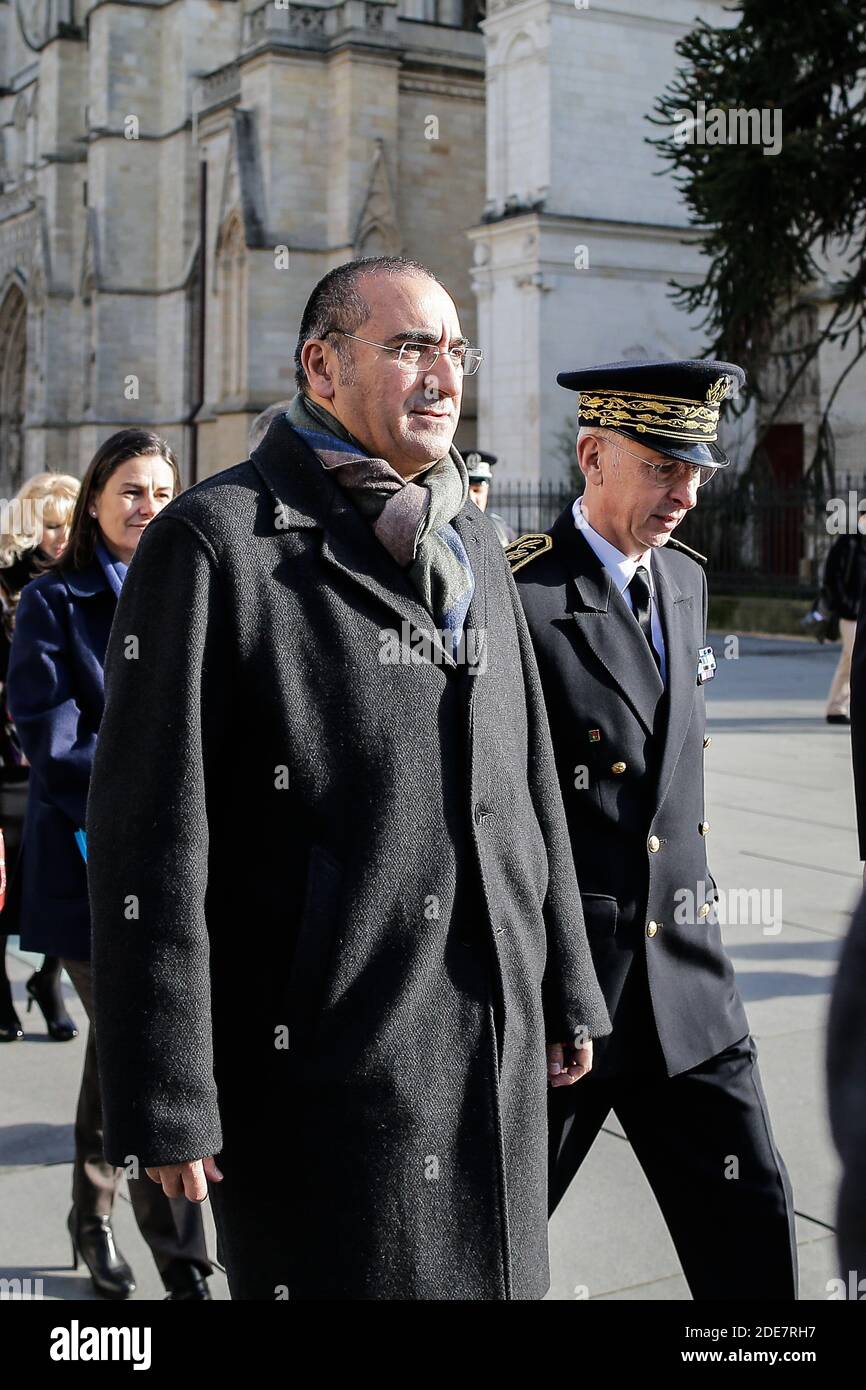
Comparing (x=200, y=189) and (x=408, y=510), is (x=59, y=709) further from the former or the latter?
(x=200, y=189)

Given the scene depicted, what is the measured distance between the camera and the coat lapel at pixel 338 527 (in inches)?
99.4

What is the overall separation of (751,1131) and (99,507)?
2310 millimetres

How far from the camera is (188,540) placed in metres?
2.44

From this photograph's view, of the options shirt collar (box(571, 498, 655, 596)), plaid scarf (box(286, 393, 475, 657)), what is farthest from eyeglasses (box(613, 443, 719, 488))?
plaid scarf (box(286, 393, 475, 657))

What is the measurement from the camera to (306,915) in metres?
2.40

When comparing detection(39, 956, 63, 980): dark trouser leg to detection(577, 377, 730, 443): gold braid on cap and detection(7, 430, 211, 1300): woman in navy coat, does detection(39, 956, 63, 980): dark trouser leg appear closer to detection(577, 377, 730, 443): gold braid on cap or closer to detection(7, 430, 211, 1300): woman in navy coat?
detection(7, 430, 211, 1300): woman in navy coat

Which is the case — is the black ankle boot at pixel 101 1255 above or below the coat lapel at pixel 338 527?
below

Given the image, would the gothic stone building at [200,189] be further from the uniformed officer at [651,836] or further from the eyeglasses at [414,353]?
the eyeglasses at [414,353]

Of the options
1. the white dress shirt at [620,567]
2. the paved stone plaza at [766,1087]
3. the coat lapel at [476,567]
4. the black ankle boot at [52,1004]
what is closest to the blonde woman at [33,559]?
the black ankle boot at [52,1004]

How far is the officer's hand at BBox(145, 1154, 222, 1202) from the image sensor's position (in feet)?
7.72

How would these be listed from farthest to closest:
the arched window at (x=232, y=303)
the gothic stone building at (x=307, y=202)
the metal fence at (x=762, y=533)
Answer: the arched window at (x=232, y=303)
the gothic stone building at (x=307, y=202)
the metal fence at (x=762, y=533)

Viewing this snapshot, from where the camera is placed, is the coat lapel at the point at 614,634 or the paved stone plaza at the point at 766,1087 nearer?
the coat lapel at the point at 614,634

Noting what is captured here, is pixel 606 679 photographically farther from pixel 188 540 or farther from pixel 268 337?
pixel 268 337

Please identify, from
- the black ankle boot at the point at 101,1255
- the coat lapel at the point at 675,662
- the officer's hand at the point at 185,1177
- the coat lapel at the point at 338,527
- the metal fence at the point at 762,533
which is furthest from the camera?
the metal fence at the point at 762,533
